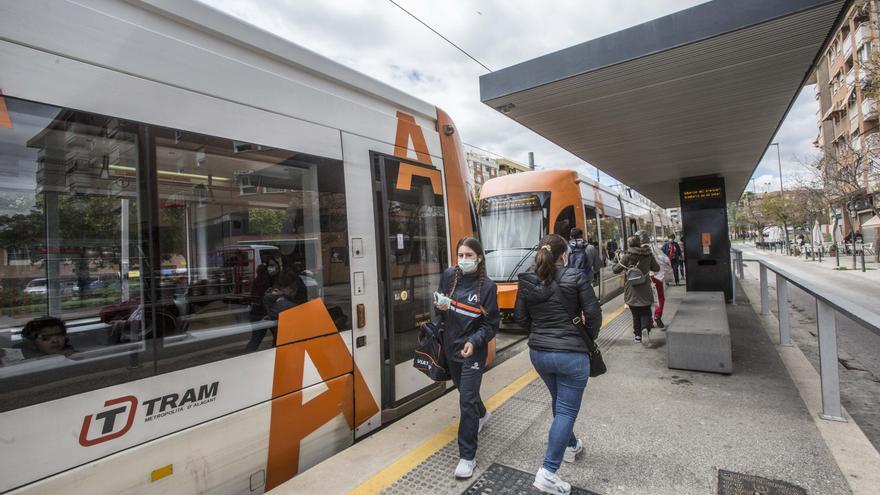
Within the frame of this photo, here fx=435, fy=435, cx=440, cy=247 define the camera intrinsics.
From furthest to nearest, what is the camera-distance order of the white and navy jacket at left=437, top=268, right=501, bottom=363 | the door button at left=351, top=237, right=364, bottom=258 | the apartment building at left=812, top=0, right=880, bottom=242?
the apartment building at left=812, top=0, right=880, bottom=242 < the door button at left=351, top=237, right=364, bottom=258 < the white and navy jacket at left=437, top=268, right=501, bottom=363

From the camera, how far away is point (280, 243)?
3.15m


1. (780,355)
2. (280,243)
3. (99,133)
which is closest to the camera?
(99,133)

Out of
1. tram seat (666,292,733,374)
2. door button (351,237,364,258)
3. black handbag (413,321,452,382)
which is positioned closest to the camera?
black handbag (413,321,452,382)

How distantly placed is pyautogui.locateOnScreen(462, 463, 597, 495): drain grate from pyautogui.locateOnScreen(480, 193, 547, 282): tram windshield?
5.82 metres

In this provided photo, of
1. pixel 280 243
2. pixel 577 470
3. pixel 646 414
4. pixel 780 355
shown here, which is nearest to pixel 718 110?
pixel 780 355

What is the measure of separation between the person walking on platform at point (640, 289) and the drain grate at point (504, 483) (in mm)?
4402

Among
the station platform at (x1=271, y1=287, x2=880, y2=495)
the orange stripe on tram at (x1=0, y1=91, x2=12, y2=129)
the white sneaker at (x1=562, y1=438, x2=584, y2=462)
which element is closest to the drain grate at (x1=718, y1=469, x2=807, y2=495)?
the station platform at (x1=271, y1=287, x2=880, y2=495)

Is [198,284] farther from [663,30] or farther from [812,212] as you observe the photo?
[812,212]

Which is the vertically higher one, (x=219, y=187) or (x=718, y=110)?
(x=718, y=110)

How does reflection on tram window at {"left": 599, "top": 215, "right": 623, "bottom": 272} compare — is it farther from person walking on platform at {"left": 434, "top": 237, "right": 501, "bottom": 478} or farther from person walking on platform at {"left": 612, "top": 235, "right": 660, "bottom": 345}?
person walking on platform at {"left": 434, "top": 237, "right": 501, "bottom": 478}

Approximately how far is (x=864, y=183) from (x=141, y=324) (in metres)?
25.9

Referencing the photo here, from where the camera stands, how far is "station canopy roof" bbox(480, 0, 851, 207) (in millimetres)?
4102

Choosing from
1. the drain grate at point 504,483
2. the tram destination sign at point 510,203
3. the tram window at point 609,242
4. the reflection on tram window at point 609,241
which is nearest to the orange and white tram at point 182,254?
the drain grate at point 504,483

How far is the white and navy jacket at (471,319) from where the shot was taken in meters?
3.20
